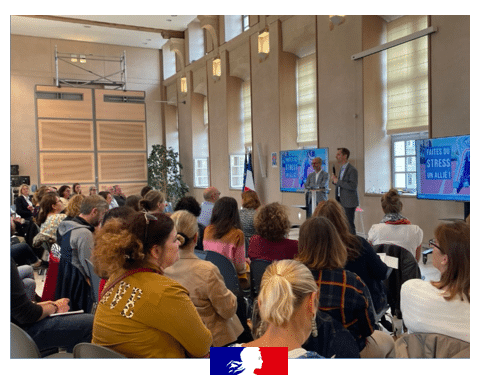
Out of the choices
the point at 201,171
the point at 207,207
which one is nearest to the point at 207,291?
the point at 207,207

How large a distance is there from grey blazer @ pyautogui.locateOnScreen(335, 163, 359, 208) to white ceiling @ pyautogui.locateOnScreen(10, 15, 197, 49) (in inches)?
303

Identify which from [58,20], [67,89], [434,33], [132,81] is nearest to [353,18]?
[434,33]

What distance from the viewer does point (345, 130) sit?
26.6 ft

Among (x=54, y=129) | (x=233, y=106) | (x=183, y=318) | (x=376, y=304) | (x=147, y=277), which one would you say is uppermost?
(x=233, y=106)

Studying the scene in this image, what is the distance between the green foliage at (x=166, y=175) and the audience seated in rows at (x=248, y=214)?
9.99 m

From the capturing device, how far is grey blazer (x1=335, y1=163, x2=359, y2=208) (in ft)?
22.5

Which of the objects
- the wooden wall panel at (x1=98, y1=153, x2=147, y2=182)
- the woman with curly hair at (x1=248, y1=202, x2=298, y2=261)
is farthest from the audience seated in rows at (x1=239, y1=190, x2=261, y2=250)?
the wooden wall panel at (x1=98, y1=153, x2=147, y2=182)

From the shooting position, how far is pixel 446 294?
1.75 m

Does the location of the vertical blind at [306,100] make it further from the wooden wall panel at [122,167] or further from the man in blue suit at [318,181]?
the wooden wall panel at [122,167]

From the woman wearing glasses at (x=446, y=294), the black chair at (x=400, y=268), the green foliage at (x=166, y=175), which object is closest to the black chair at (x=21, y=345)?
the woman wearing glasses at (x=446, y=294)

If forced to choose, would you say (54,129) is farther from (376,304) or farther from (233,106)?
(376,304)

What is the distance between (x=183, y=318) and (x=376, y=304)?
156cm

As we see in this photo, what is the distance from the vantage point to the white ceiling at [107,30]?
12852 millimetres
